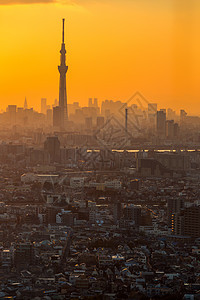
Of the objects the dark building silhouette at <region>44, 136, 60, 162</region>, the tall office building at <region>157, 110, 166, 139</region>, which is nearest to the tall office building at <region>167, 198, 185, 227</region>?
the dark building silhouette at <region>44, 136, 60, 162</region>

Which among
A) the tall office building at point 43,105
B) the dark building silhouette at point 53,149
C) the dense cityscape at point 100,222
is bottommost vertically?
the dense cityscape at point 100,222

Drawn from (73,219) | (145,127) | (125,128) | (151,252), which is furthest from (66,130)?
(151,252)

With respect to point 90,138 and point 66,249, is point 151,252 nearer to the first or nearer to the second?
point 66,249

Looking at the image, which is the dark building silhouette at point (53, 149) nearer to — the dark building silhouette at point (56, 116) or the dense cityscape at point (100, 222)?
the dense cityscape at point (100, 222)

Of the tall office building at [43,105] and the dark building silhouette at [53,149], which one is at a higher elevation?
the tall office building at [43,105]

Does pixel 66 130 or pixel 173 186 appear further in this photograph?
pixel 66 130

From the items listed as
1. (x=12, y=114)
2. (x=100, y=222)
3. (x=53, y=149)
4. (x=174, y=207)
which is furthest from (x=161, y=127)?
(x=100, y=222)

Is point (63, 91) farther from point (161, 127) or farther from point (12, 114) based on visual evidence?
point (161, 127)

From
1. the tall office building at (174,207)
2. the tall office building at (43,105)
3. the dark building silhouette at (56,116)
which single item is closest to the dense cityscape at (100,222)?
the tall office building at (174,207)

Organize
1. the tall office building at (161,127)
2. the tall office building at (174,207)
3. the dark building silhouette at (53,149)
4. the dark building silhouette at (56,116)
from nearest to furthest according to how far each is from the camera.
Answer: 1. the tall office building at (174,207)
2. the dark building silhouette at (53,149)
3. the tall office building at (161,127)
4. the dark building silhouette at (56,116)
